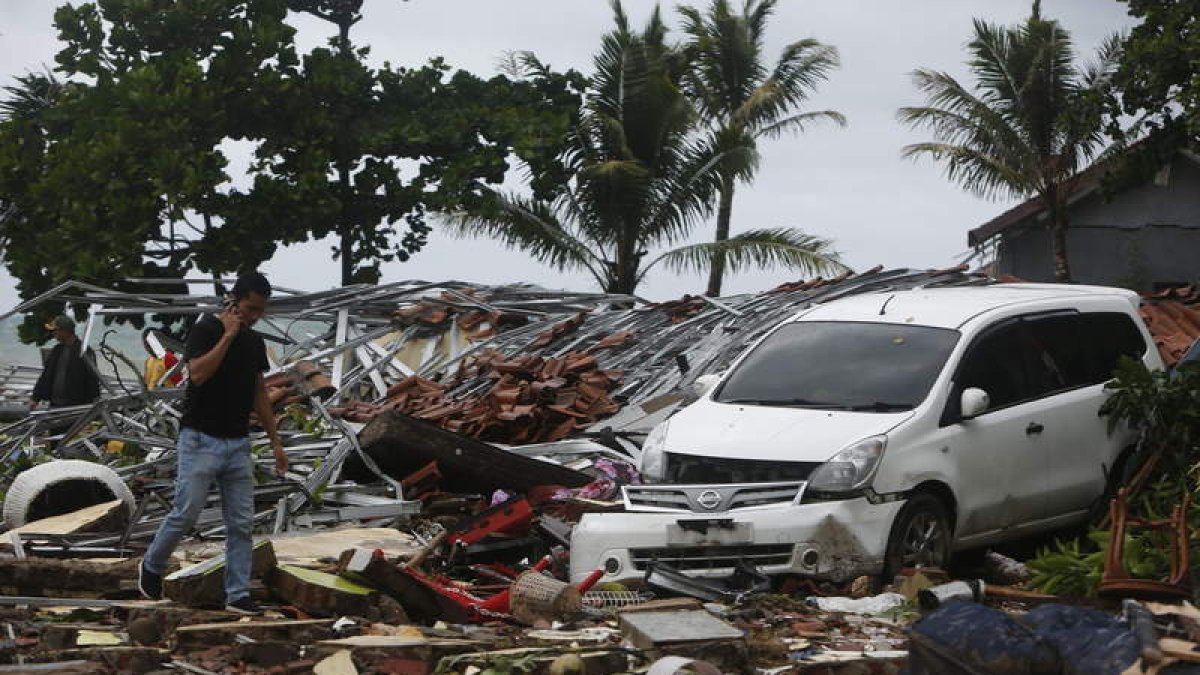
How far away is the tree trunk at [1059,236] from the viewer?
1485 inches

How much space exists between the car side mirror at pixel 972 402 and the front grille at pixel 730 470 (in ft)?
4.05

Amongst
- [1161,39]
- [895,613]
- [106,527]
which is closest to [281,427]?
[106,527]

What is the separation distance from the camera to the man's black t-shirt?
9.74 meters

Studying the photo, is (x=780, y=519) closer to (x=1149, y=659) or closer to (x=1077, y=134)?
(x=1149, y=659)

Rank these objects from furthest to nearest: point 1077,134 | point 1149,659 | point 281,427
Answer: point 1077,134 < point 281,427 < point 1149,659

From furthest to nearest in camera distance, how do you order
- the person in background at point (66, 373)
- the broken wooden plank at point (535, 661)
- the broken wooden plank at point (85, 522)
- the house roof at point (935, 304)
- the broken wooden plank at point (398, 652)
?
1. the person in background at point (66, 373)
2. the broken wooden plank at point (85, 522)
3. the house roof at point (935, 304)
4. the broken wooden plank at point (398, 652)
5. the broken wooden plank at point (535, 661)

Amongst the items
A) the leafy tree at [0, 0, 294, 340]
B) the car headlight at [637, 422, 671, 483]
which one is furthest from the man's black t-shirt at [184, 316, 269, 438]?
the leafy tree at [0, 0, 294, 340]

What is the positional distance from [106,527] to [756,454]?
5.08 m

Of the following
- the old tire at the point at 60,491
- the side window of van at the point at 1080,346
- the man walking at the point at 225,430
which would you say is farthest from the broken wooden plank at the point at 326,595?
the side window of van at the point at 1080,346

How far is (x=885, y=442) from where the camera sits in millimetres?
10586

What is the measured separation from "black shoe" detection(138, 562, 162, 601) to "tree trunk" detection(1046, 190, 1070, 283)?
3032 centimetres

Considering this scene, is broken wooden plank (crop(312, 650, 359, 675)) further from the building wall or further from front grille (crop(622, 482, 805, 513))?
the building wall

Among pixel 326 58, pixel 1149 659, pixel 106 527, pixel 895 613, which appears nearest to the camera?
pixel 1149 659

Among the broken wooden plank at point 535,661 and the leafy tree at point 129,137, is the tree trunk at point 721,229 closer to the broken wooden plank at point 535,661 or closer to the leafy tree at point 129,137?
the leafy tree at point 129,137
